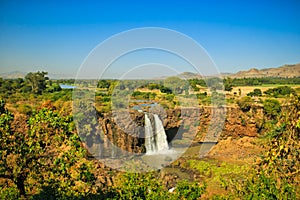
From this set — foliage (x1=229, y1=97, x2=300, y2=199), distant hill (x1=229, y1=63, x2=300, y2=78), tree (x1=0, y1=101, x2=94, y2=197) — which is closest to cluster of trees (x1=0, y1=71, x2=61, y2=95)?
tree (x1=0, y1=101, x2=94, y2=197)

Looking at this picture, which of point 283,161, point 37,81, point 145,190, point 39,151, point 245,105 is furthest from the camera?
point 37,81

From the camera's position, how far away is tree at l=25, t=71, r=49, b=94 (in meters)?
36.9

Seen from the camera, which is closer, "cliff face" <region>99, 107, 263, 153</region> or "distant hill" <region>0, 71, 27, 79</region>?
"cliff face" <region>99, 107, 263, 153</region>

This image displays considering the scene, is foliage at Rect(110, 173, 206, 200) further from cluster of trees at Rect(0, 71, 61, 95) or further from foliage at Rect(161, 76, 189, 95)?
cluster of trees at Rect(0, 71, 61, 95)

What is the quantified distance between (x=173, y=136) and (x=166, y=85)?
605 centimetres

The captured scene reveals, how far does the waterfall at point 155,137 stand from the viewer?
27.1 metres

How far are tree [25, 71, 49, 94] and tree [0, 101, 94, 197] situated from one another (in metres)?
30.1

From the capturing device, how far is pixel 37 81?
38.4 meters

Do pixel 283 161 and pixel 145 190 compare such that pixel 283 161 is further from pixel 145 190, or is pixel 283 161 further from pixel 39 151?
pixel 39 151

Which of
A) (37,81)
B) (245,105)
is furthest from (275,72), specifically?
(37,81)

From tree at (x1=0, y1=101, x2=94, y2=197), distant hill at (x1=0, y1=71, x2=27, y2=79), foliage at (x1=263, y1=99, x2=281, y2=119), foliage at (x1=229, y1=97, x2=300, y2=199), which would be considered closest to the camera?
foliage at (x1=229, y1=97, x2=300, y2=199)

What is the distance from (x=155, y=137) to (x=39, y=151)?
21.5 meters

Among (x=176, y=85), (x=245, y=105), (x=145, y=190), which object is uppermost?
(x=176, y=85)

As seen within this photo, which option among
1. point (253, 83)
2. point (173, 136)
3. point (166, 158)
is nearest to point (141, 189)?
point (166, 158)
